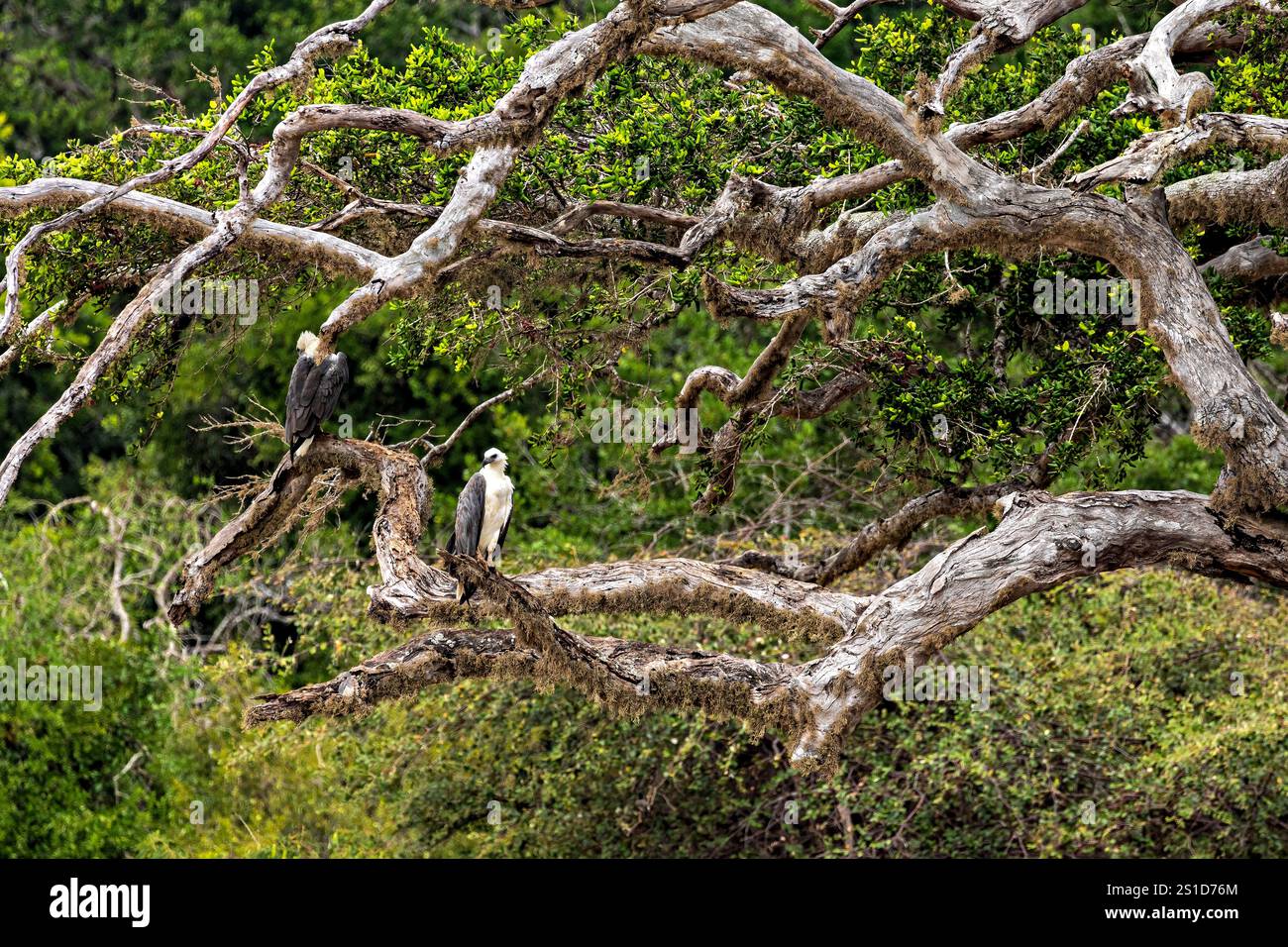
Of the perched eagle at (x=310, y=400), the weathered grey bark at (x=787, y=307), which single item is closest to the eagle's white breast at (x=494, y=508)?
the weathered grey bark at (x=787, y=307)

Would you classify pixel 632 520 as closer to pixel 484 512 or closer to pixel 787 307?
pixel 484 512

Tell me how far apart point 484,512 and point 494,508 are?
25 cm

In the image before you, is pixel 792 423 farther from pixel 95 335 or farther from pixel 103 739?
pixel 95 335

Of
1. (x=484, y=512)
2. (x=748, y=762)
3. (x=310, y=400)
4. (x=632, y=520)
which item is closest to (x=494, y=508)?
(x=484, y=512)

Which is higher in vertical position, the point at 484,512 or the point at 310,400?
the point at 310,400

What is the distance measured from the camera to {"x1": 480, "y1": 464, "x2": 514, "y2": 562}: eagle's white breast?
9656mm

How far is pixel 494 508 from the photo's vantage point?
9.72 meters

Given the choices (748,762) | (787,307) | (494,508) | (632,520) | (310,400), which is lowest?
(748,762)

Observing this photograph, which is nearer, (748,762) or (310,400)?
(310,400)

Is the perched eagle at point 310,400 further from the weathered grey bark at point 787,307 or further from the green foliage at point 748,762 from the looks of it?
the green foliage at point 748,762

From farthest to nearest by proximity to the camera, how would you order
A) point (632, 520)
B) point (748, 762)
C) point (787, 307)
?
point (632, 520), point (748, 762), point (787, 307)

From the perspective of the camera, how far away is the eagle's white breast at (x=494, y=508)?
31.7 ft

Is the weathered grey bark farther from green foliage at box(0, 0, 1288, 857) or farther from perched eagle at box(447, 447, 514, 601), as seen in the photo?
green foliage at box(0, 0, 1288, 857)

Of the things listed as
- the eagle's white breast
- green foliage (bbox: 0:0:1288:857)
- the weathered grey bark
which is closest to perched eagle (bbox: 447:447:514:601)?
the eagle's white breast
